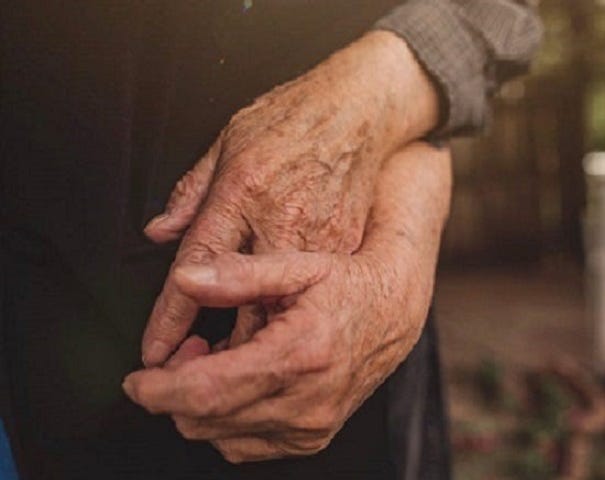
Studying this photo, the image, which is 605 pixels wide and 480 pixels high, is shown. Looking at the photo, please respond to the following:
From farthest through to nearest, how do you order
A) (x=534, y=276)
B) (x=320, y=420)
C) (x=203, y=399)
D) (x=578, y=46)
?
(x=534, y=276)
(x=578, y=46)
(x=320, y=420)
(x=203, y=399)

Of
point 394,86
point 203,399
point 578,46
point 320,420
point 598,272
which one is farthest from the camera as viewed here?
point 578,46

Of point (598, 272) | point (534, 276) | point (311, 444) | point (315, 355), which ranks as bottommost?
point (534, 276)

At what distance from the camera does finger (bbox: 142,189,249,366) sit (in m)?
0.81

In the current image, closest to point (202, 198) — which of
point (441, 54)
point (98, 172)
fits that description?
point (98, 172)

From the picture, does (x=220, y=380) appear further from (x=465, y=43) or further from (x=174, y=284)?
(x=465, y=43)

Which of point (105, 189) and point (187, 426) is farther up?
point (105, 189)

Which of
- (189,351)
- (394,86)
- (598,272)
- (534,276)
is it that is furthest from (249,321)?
(534,276)

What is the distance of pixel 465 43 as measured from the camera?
1.12 meters

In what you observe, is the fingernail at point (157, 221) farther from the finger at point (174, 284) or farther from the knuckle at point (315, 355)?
the knuckle at point (315, 355)

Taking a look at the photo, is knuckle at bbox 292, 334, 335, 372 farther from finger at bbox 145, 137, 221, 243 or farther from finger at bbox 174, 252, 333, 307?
finger at bbox 145, 137, 221, 243

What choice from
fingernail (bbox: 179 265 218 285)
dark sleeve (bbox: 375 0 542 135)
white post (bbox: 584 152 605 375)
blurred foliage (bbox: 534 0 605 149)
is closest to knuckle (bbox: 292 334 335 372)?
fingernail (bbox: 179 265 218 285)

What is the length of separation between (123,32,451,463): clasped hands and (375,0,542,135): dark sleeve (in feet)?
0.12

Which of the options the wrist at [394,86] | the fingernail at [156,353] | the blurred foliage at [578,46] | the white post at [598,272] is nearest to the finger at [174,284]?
the fingernail at [156,353]

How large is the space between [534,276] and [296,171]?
18.8 ft
